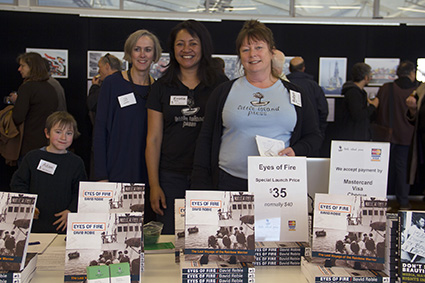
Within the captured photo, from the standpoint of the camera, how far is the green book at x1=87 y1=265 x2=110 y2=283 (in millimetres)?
1491

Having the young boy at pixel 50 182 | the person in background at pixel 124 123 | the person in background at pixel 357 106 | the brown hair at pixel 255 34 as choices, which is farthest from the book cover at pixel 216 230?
the person in background at pixel 357 106

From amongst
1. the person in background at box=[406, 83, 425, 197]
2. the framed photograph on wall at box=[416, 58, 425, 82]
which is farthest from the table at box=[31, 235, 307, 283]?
the framed photograph on wall at box=[416, 58, 425, 82]

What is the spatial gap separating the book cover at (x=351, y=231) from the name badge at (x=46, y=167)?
196cm

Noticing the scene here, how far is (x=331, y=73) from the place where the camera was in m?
6.48

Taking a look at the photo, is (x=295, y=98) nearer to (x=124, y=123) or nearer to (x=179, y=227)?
(x=179, y=227)

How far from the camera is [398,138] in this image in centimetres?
621

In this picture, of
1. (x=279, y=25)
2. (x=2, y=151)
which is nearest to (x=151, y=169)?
(x=2, y=151)

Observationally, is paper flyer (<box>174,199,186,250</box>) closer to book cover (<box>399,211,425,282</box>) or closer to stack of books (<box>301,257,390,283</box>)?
stack of books (<box>301,257,390,283</box>)

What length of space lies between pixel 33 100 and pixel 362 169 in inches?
151

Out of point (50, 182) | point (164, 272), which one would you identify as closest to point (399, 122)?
point (50, 182)

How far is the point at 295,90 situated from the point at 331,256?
3.33 feet

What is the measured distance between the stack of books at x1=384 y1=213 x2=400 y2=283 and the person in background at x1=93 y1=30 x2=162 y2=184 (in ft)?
5.87

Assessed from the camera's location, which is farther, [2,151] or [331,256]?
[2,151]

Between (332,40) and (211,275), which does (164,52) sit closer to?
(332,40)
